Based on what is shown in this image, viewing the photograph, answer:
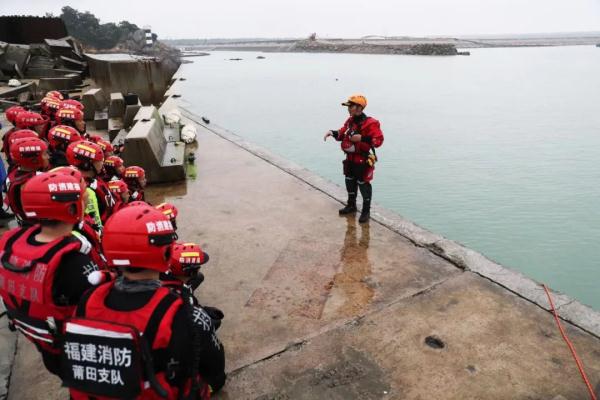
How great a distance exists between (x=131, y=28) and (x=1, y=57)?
7237 cm

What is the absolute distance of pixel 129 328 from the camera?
5.52 feet

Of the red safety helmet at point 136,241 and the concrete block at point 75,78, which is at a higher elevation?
the red safety helmet at point 136,241

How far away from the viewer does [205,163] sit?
29.3 ft

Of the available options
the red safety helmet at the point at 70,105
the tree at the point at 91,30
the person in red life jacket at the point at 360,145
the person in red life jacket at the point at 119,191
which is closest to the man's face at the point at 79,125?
the red safety helmet at the point at 70,105

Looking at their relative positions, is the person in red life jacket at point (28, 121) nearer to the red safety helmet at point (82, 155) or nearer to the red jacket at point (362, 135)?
the red safety helmet at point (82, 155)

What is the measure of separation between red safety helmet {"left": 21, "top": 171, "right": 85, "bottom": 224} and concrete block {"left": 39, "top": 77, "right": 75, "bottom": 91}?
762 inches

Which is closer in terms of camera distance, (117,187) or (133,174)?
(117,187)

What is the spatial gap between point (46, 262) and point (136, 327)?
0.69 m

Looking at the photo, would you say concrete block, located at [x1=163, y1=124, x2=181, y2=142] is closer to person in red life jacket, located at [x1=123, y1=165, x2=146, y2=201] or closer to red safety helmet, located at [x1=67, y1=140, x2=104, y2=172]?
person in red life jacket, located at [x1=123, y1=165, x2=146, y2=201]

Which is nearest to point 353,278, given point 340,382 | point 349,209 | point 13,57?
point 340,382

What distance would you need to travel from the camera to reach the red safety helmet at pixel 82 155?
3.81m

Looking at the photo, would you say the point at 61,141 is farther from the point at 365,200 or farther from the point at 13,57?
the point at 13,57

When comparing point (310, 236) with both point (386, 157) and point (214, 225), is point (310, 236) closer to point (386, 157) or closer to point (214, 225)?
point (214, 225)

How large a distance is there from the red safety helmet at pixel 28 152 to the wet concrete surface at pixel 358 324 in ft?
5.23
